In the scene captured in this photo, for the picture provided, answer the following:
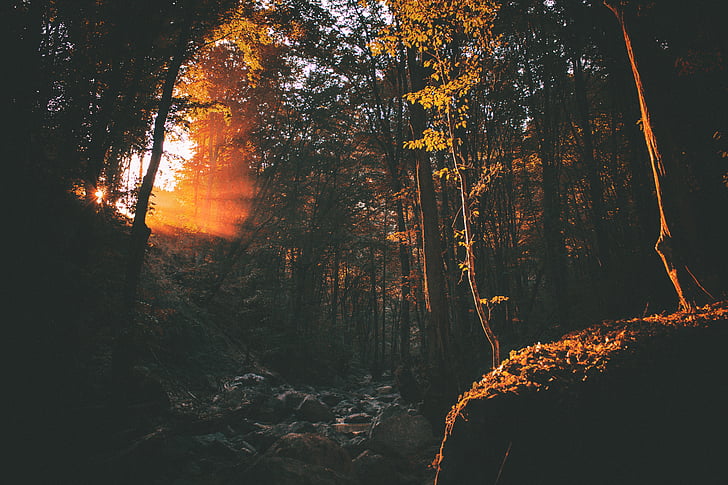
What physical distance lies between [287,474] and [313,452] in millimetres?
1144

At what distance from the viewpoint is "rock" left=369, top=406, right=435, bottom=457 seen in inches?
310

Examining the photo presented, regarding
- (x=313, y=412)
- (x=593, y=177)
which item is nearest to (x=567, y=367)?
→ (x=313, y=412)

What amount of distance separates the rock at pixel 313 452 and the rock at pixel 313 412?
5.26 meters

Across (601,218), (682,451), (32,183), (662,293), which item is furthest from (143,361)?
(601,218)

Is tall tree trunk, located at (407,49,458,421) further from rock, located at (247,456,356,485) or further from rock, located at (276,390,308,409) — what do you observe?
rock, located at (276,390,308,409)

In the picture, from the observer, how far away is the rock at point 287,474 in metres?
5.30

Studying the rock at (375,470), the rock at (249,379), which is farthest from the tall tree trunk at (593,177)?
the rock at (249,379)

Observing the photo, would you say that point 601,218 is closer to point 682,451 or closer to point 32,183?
point 682,451

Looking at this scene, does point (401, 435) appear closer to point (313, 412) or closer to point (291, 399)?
point (313, 412)

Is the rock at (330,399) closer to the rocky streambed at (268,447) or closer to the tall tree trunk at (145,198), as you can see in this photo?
the rocky streambed at (268,447)

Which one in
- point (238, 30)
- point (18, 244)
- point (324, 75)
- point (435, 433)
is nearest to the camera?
point (18, 244)

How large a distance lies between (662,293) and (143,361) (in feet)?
43.5

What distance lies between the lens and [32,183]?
5789 mm

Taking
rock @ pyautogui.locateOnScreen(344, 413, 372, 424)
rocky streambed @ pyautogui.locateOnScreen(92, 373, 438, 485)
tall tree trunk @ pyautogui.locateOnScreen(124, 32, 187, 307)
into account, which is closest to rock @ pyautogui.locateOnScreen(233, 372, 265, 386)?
rocky streambed @ pyautogui.locateOnScreen(92, 373, 438, 485)
